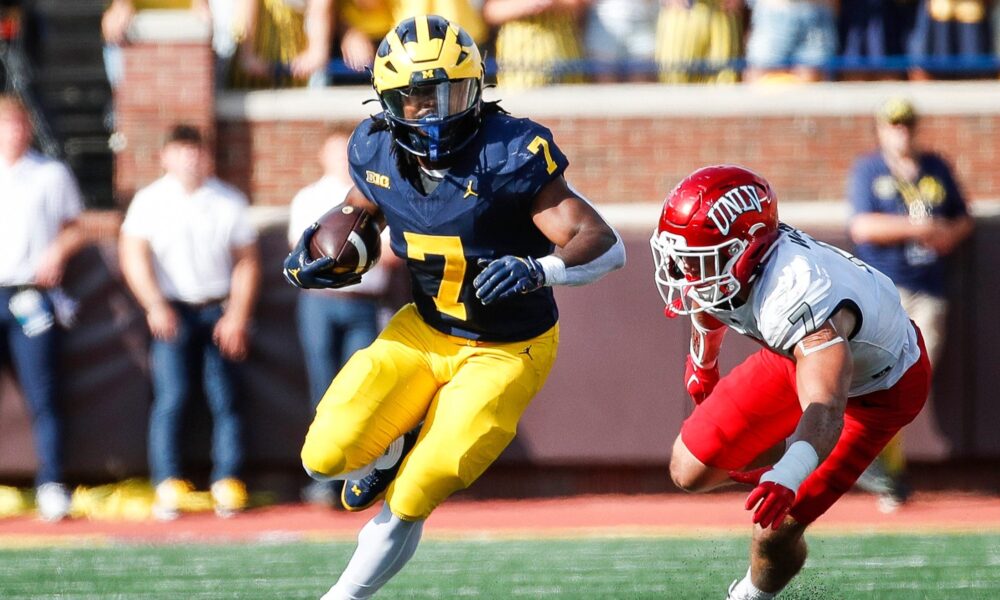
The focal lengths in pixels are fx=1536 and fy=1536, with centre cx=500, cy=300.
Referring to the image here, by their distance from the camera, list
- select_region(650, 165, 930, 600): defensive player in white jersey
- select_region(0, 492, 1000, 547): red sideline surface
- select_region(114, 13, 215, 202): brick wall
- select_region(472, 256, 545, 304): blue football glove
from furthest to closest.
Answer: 1. select_region(114, 13, 215, 202): brick wall
2. select_region(0, 492, 1000, 547): red sideline surface
3. select_region(472, 256, 545, 304): blue football glove
4. select_region(650, 165, 930, 600): defensive player in white jersey

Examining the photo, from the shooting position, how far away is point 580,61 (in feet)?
29.0

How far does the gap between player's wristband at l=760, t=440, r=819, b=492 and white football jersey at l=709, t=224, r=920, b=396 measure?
0.40 meters

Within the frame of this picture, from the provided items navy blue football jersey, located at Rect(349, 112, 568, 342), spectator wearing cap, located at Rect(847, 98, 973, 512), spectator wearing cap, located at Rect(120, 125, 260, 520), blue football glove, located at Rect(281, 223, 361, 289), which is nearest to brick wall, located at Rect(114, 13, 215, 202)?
spectator wearing cap, located at Rect(120, 125, 260, 520)

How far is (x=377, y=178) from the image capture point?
4699mm

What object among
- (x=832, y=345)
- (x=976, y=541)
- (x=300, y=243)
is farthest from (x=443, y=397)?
(x=976, y=541)

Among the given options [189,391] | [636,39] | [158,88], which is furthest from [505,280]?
[636,39]

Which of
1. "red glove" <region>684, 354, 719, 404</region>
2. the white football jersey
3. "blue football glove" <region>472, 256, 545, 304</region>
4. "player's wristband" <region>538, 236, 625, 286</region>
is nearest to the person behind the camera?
the white football jersey

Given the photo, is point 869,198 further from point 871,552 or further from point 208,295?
point 208,295

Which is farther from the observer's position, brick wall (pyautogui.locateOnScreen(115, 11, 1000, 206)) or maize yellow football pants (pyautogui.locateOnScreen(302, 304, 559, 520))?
brick wall (pyautogui.locateOnScreen(115, 11, 1000, 206))

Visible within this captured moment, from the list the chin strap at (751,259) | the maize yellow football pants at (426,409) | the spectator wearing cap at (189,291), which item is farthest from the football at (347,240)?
the spectator wearing cap at (189,291)

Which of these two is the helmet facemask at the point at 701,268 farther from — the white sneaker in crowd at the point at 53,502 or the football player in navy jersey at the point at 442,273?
the white sneaker in crowd at the point at 53,502

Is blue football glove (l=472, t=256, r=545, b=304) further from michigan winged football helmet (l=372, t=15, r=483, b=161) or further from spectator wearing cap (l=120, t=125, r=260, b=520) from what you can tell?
spectator wearing cap (l=120, t=125, r=260, b=520)

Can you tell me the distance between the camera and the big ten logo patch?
184 inches

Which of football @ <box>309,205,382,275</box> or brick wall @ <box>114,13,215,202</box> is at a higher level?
brick wall @ <box>114,13,215,202</box>
